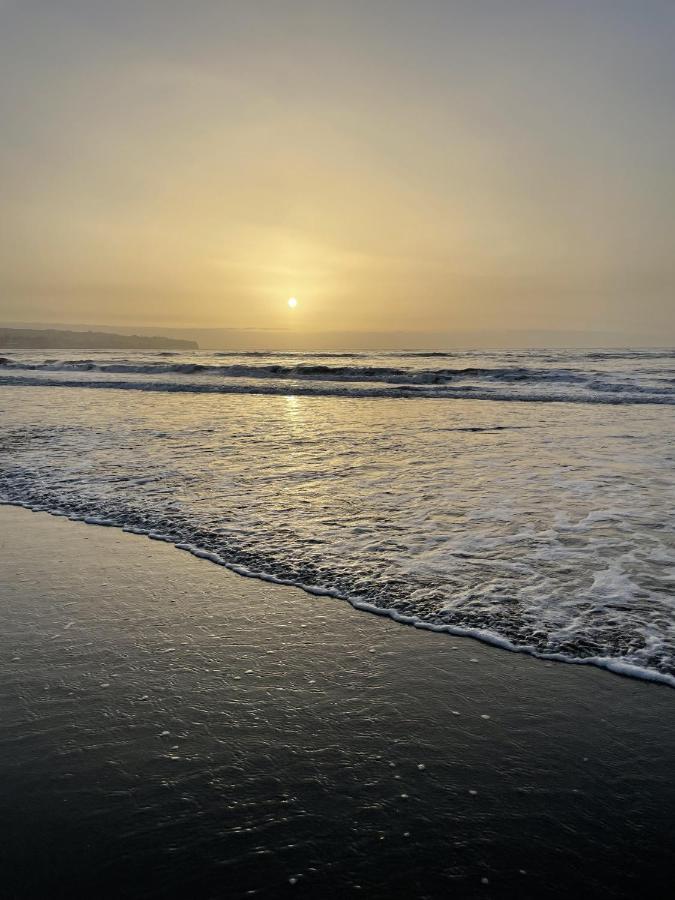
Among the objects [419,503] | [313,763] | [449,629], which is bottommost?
[313,763]

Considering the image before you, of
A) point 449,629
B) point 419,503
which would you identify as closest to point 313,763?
point 449,629

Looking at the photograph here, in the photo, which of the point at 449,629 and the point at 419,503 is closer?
the point at 449,629

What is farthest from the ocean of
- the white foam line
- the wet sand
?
the wet sand

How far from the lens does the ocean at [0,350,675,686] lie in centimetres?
507

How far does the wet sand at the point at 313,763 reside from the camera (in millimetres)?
2494

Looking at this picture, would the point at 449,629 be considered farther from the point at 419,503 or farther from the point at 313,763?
the point at 419,503

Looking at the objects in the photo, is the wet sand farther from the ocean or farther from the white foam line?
the ocean

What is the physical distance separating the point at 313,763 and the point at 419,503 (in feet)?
18.7

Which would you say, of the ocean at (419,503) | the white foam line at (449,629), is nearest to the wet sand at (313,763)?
the white foam line at (449,629)

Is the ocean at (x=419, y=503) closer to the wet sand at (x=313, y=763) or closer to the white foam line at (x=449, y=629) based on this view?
the white foam line at (x=449, y=629)

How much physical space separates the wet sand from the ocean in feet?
2.15

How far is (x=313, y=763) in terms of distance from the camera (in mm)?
3121

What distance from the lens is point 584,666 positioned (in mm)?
4184

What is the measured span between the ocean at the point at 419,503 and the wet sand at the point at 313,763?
0.65 metres
